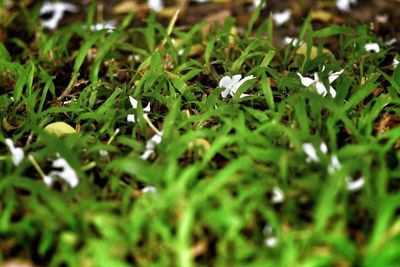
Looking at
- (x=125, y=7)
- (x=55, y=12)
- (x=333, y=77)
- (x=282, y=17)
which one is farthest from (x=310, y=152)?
(x=55, y=12)

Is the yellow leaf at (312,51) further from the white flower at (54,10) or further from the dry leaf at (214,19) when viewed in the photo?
the white flower at (54,10)

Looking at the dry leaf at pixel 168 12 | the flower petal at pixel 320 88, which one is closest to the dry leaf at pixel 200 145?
the flower petal at pixel 320 88

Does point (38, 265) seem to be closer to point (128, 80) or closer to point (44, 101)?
point (44, 101)

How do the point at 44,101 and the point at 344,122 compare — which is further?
the point at 44,101

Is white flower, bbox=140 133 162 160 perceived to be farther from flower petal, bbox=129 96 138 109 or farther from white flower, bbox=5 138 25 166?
white flower, bbox=5 138 25 166

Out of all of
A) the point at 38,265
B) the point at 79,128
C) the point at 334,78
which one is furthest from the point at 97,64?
the point at 38,265

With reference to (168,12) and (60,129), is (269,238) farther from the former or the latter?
(168,12)
